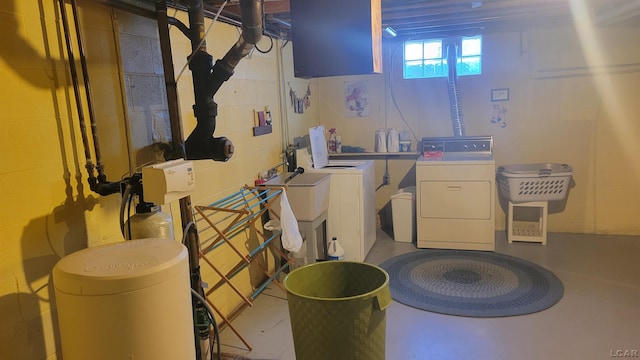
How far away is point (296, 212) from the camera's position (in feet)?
11.6

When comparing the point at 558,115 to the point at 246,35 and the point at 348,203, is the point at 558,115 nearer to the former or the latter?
the point at 348,203

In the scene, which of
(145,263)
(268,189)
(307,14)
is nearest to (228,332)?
(268,189)

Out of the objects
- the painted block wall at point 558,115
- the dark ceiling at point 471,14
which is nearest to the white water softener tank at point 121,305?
the dark ceiling at point 471,14

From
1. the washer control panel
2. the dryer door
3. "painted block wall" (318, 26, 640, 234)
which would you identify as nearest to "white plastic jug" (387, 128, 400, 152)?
"painted block wall" (318, 26, 640, 234)

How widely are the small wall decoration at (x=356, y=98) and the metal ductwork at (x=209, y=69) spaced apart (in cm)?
297

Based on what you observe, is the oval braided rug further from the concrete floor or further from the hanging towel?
the hanging towel

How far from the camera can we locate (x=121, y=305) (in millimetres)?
1416

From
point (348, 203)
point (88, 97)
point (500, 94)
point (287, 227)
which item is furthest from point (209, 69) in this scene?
point (500, 94)

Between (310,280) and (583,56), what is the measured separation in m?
3.80

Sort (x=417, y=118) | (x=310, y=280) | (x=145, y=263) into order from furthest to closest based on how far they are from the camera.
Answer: (x=417, y=118), (x=310, y=280), (x=145, y=263)

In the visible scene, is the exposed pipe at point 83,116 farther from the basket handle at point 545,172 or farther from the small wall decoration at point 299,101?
the basket handle at point 545,172

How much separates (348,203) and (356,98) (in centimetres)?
160

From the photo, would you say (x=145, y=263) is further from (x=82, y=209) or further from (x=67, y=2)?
(x=67, y=2)

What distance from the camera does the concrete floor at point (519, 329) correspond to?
265 cm
